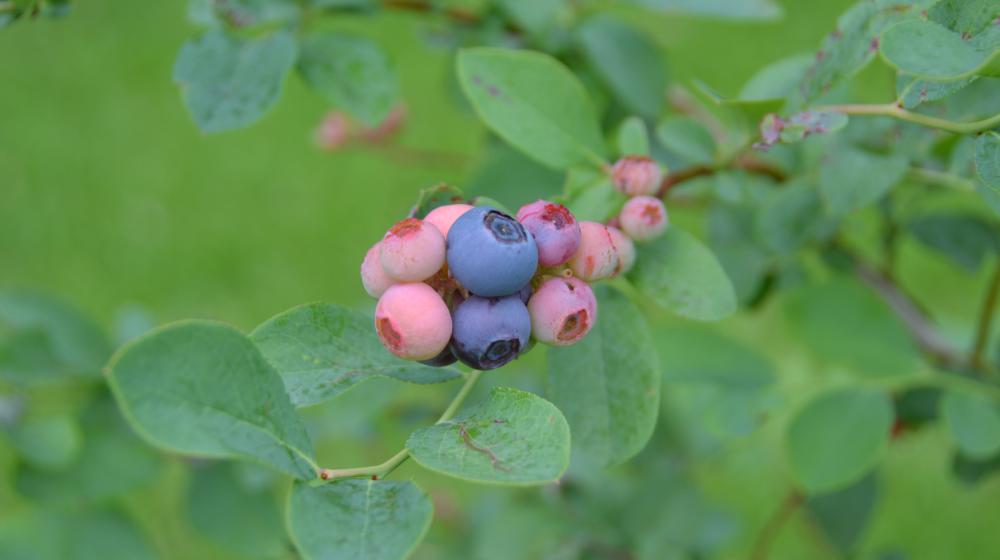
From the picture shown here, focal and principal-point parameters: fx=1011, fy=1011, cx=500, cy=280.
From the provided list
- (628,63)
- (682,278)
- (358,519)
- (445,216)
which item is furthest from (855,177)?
(358,519)

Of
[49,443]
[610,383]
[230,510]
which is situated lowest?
[230,510]

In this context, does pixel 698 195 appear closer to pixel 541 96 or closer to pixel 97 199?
pixel 541 96

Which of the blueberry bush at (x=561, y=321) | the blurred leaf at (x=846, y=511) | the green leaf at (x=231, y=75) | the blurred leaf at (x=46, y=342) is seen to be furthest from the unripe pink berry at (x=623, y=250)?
the blurred leaf at (x=46, y=342)

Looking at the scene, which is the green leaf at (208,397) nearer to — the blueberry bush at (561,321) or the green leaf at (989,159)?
the blueberry bush at (561,321)

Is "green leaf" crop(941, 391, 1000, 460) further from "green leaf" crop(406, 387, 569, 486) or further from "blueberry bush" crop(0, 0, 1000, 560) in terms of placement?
"green leaf" crop(406, 387, 569, 486)

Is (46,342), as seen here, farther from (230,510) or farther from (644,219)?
(644,219)

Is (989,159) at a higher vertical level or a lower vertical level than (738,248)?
higher

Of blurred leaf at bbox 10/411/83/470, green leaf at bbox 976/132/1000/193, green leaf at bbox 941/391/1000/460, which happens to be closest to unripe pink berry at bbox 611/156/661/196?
green leaf at bbox 976/132/1000/193
